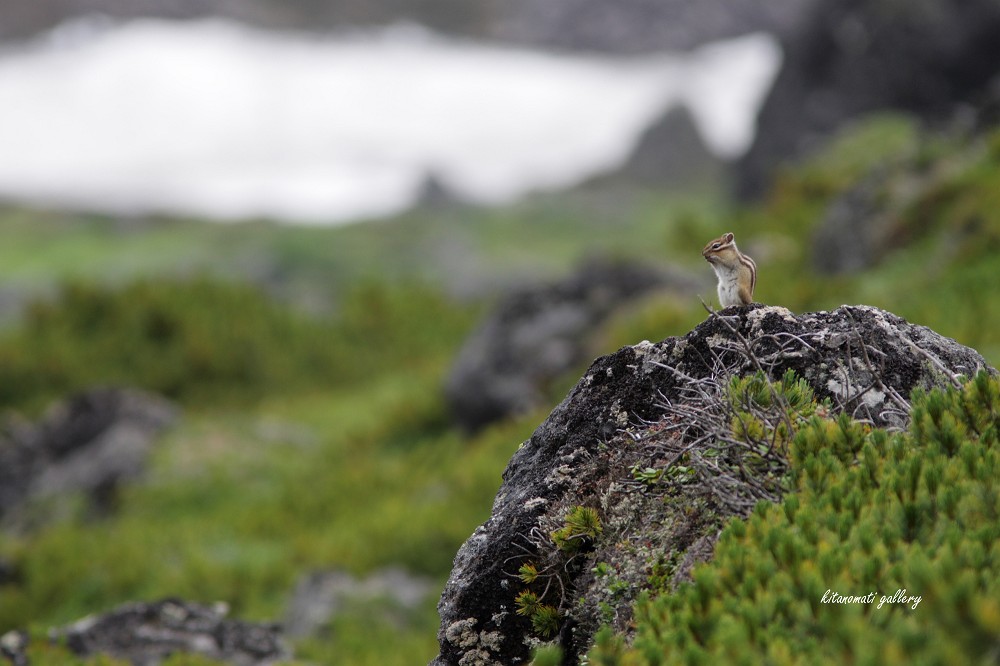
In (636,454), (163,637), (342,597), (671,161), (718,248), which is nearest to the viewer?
(636,454)

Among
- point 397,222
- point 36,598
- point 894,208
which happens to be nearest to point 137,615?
point 36,598

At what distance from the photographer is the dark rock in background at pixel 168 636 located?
24.3 feet

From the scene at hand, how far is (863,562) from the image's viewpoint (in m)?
3.18

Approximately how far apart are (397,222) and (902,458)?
40.9 m

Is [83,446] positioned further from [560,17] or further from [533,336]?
[560,17]

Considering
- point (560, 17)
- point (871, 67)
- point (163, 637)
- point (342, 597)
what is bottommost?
point (163, 637)

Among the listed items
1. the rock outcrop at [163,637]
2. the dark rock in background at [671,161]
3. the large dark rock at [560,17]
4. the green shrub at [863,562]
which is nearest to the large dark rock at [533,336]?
the rock outcrop at [163,637]

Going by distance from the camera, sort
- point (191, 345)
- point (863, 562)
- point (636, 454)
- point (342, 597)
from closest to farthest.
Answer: point (863, 562), point (636, 454), point (342, 597), point (191, 345)

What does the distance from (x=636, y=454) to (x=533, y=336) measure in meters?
12.8

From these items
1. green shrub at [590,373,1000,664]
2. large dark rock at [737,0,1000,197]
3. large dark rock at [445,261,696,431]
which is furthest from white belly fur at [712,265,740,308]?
large dark rock at [737,0,1000,197]

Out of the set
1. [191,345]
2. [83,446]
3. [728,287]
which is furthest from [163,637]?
[191,345]

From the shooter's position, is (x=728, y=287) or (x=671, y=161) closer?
(x=728, y=287)

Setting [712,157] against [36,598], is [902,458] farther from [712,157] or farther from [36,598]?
[712,157]

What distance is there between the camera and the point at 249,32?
54.3 m
